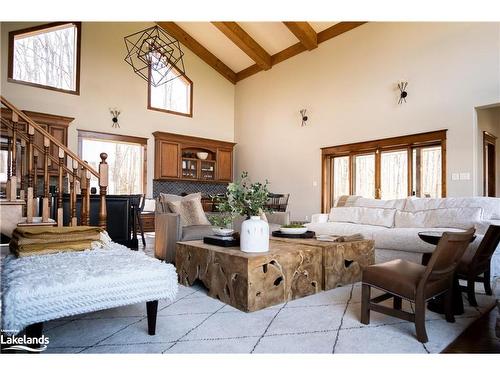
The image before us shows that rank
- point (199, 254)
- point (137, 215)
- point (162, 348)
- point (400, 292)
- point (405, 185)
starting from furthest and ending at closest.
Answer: point (405, 185), point (137, 215), point (199, 254), point (400, 292), point (162, 348)

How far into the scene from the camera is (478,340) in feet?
6.52

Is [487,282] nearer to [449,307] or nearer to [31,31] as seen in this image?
[449,307]

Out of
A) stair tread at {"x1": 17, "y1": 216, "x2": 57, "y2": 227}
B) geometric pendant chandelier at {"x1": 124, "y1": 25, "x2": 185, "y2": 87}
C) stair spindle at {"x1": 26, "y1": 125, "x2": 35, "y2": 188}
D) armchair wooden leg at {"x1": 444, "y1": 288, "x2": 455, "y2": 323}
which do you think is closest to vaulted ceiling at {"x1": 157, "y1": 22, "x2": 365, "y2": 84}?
geometric pendant chandelier at {"x1": 124, "y1": 25, "x2": 185, "y2": 87}

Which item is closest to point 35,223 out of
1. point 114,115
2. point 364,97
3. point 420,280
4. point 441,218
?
point 420,280

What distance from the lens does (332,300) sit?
2.73 meters

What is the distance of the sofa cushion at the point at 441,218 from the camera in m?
3.87

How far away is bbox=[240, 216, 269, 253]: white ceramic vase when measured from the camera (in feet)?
8.75

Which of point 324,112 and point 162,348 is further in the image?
point 324,112

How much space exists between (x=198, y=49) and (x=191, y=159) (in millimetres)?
3114

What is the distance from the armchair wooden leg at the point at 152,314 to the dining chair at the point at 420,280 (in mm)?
1389

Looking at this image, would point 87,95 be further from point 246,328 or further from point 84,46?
point 246,328
